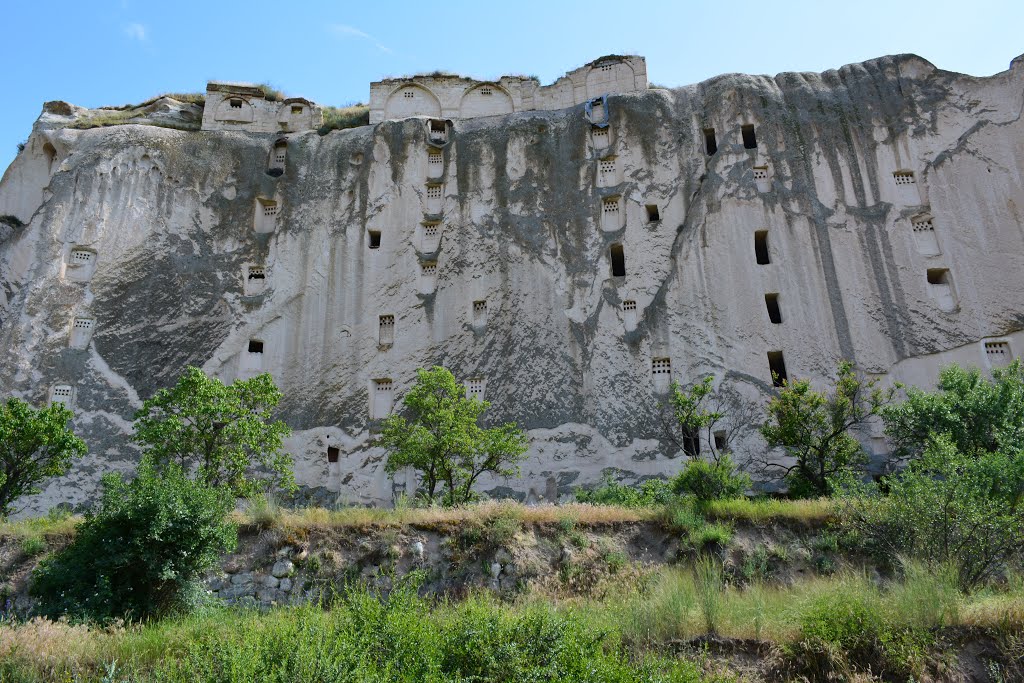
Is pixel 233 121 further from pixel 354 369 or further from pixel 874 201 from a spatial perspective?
pixel 874 201

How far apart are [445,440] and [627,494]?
4623mm

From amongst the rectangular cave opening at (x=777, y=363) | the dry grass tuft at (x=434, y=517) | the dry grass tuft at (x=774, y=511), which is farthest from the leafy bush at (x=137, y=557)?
the rectangular cave opening at (x=777, y=363)

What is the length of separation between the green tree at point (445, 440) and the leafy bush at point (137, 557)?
6232 mm

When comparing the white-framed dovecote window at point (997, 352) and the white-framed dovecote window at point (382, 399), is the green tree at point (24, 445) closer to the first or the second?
the white-framed dovecote window at point (382, 399)

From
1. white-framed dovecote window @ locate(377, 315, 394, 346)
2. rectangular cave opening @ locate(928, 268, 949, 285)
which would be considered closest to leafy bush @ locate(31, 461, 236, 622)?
white-framed dovecote window @ locate(377, 315, 394, 346)

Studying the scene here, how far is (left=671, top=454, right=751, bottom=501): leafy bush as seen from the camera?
702 inches

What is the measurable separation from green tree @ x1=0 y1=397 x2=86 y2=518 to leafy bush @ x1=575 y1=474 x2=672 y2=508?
12.0 meters

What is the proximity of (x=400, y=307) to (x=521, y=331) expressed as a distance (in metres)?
4.28

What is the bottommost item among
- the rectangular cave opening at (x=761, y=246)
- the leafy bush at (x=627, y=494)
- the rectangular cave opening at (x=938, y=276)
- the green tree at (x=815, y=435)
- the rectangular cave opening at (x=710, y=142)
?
the leafy bush at (x=627, y=494)

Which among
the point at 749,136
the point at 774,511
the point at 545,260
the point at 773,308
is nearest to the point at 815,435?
the point at 774,511

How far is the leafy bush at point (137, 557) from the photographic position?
488 inches

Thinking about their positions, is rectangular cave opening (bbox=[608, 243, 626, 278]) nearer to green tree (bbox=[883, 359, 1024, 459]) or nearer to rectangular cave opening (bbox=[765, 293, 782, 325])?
rectangular cave opening (bbox=[765, 293, 782, 325])

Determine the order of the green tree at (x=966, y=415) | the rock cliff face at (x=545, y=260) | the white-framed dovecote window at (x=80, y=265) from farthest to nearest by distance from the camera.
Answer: the white-framed dovecote window at (x=80, y=265) < the rock cliff face at (x=545, y=260) < the green tree at (x=966, y=415)

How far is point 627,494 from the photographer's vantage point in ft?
64.0
